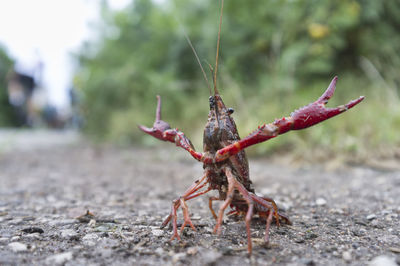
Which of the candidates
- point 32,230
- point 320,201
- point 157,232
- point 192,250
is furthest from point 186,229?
point 320,201

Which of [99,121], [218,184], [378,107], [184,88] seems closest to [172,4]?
[184,88]

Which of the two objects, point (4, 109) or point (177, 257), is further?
point (4, 109)

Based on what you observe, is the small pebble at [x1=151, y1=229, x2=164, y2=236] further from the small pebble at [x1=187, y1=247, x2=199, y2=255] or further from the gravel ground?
the small pebble at [x1=187, y1=247, x2=199, y2=255]

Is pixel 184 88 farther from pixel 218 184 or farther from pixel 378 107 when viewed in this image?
pixel 218 184

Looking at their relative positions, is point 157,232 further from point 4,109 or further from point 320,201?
point 4,109

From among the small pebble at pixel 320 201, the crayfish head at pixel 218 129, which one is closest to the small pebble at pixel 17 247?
the crayfish head at pixel 218 129

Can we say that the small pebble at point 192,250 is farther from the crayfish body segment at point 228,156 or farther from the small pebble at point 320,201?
the small pebble at point 320,201

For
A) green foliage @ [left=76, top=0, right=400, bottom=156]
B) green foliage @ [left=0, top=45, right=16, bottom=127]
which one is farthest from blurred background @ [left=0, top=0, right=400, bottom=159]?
green foliage @ [left=0, top=45, right=16, bottom=127]
